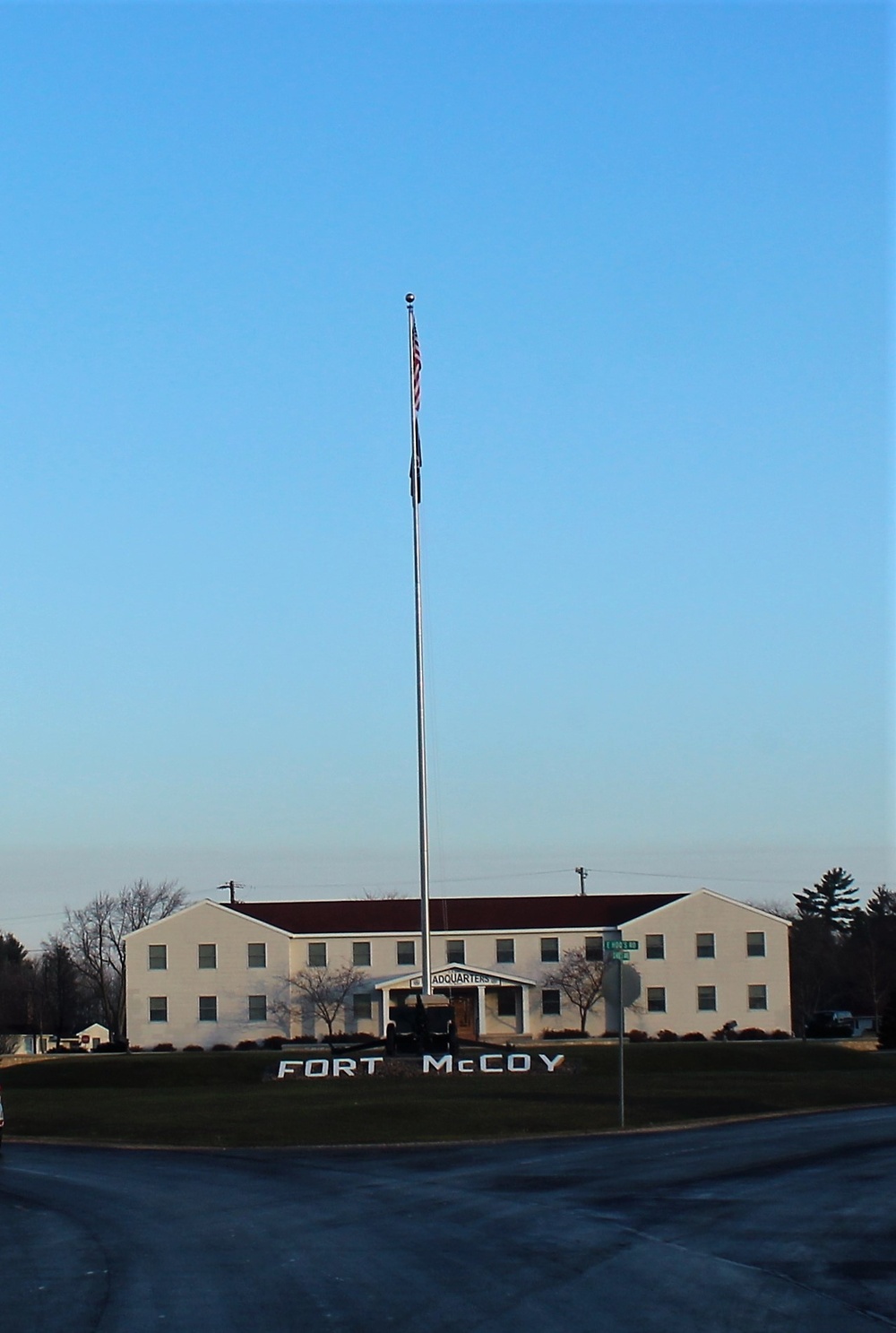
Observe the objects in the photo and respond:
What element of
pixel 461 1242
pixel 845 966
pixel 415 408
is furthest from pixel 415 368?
pixel 845 966

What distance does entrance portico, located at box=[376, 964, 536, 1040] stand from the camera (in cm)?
7188

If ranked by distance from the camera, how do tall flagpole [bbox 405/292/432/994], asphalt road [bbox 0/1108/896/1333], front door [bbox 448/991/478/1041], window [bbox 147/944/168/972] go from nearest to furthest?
asphalt road [bbox 0/1108/896/1333] → tall flagpole [bbox 405/292/432/994] → front door [bbox 448/991/478/1041] → window [bbox 147/944/168/972]

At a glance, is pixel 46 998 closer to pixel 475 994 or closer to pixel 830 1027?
pixel 475 994

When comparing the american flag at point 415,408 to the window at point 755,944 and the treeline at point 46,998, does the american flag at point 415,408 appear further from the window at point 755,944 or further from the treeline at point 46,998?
the treeline at point 46,998

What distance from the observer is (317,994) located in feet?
240

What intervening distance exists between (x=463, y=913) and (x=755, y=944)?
14847 millimetres

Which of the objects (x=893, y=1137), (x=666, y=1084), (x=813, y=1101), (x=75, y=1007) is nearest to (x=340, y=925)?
(x=666, y=1084)

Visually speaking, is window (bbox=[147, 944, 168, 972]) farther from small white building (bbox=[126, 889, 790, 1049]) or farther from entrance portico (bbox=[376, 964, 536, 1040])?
entrance portico (bbox=[376, 964, 536, 1040])

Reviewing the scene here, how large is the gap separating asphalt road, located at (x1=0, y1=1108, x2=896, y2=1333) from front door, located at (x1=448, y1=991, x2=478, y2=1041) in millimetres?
50174

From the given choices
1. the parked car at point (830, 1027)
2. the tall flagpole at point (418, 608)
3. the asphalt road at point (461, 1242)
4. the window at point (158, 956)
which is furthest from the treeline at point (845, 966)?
the asphalt road at point (461, 1242)

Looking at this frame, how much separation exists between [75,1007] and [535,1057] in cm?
9408

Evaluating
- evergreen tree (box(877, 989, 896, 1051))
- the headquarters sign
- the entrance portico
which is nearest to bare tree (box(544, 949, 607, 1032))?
the entrance portico

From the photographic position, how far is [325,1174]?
803 inches

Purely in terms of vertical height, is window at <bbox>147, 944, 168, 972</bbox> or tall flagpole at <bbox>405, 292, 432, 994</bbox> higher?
tall flagpole at <bbox>405, 292, 432, 994</bbox>
